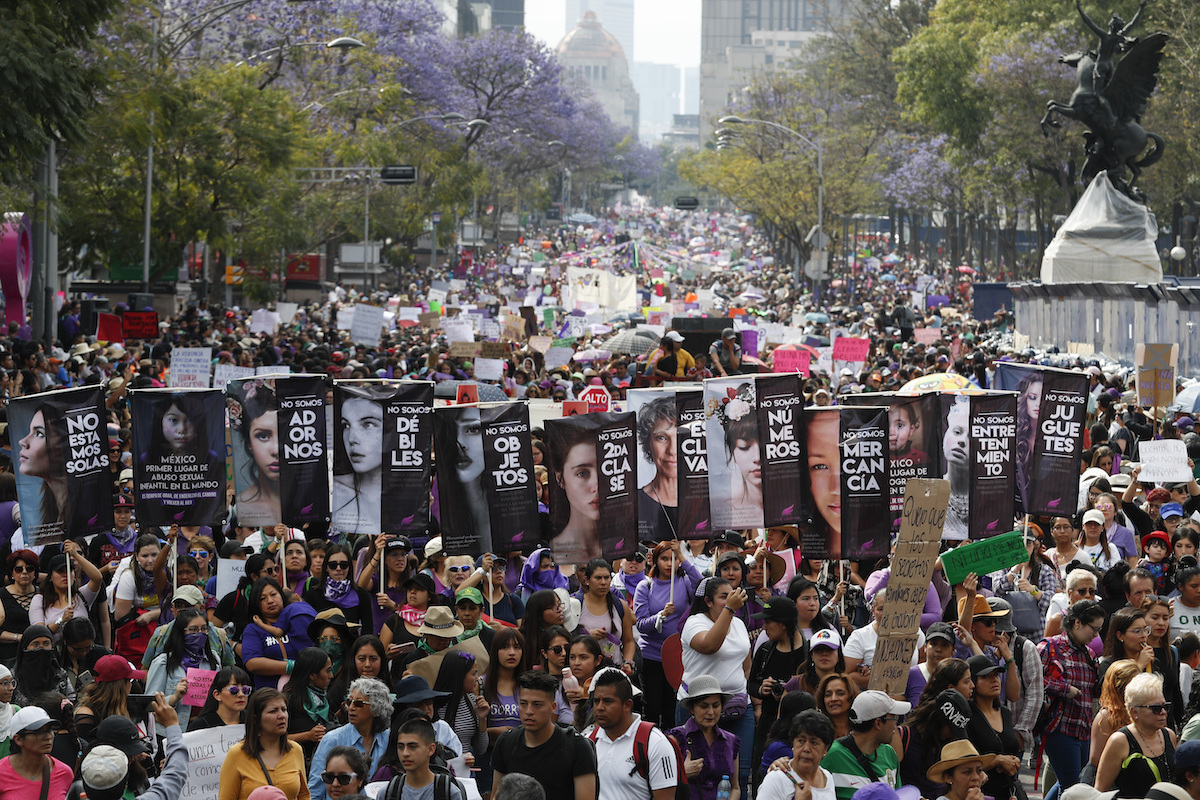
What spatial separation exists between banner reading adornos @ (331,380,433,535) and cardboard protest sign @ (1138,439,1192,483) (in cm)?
575

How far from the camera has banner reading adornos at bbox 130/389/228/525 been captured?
32.3 ft

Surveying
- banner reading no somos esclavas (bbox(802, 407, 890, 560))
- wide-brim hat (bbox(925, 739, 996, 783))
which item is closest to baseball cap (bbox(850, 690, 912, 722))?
wide-brim hat (bbox(925, 739, 996, 783))

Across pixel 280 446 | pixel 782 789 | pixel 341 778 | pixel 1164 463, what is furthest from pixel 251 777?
pixel 1164 463

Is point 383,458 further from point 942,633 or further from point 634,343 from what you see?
point 634,343

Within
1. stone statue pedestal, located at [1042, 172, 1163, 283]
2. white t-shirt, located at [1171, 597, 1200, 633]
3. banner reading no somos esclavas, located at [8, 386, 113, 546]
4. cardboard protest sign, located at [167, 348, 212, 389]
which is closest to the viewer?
white t-shirt, located at [1171, 597, 1200, 633]

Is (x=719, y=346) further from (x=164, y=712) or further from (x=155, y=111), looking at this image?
(x=164, y=712)

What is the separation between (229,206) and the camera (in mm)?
34062

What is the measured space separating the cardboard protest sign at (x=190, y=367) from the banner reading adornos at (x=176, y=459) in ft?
26.3

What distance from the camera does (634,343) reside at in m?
29.9

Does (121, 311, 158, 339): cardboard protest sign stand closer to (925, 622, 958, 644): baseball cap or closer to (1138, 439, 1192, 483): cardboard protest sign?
(1138, 439, 1192, 483): cardboard protest sign

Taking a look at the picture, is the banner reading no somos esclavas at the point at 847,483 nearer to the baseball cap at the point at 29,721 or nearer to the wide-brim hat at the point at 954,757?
the wide-brim hat at the point at 954,757

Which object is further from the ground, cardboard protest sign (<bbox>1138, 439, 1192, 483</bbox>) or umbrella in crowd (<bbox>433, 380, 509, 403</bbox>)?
umbrella in crowd (<bbox>433, 380, 509, 403</bbox>)

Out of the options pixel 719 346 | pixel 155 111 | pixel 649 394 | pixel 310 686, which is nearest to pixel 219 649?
pixel 310 686

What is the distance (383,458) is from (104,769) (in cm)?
365
